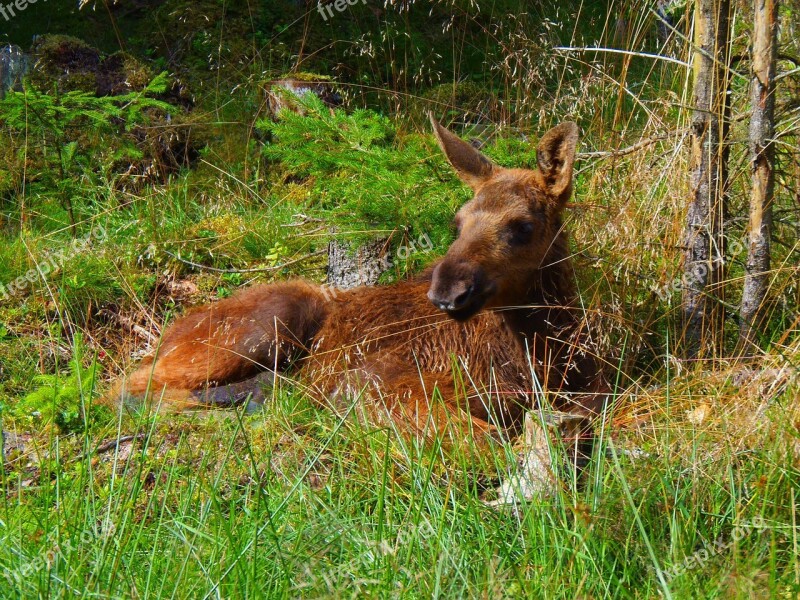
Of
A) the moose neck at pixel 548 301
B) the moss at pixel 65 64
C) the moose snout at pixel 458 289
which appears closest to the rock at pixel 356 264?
the moose neck at pixel 548 301

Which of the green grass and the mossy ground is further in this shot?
the mossy ground

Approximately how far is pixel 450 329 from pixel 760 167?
2.05 metres

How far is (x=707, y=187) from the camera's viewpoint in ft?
17.2

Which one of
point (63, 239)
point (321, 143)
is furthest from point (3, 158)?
point (321, 143)

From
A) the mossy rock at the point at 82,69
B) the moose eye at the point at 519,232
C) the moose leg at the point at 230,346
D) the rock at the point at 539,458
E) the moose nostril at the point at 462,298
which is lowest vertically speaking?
the moose leg at the point at 230,346

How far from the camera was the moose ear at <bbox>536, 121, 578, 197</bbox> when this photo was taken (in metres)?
5.29

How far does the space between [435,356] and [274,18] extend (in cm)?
671

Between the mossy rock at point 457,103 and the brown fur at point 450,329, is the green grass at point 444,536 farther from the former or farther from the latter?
the mossy rock at point 457,103

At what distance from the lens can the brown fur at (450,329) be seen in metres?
5.20

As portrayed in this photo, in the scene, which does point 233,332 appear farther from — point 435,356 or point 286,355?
point 435,356

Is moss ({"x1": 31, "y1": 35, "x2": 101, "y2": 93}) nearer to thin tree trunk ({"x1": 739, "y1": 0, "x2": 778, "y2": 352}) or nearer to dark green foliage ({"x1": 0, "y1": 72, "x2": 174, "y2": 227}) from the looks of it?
dark green foliage ({"x1": 0, "y1": 72, "x2": 174, "y2": 227})

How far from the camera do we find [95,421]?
5.45 metres

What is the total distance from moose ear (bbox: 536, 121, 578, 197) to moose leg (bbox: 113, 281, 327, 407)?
1771mm

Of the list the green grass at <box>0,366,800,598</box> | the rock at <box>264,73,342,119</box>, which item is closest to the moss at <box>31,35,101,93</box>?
the rock at <box>264,73,342,119</box>
